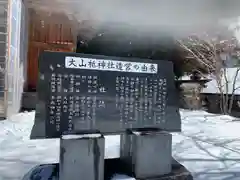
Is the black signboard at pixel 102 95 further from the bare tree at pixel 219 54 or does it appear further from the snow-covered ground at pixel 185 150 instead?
the bare tree at pixel 219 54

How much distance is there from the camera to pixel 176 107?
285cm

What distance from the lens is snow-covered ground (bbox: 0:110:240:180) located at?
3.17m

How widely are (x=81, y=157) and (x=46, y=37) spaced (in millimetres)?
8279

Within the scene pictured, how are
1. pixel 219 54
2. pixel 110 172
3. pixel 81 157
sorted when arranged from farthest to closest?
pixel 219 54, pixel 110 172, pixel 81 157

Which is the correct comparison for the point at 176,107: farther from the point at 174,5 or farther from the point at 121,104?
the point at 174,5

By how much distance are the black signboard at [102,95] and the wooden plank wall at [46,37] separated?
720 cm

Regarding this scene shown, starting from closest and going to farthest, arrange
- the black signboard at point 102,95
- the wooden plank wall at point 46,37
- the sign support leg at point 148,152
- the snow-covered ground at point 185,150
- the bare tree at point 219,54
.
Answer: the black signboard at point 102,95 < the sign support leg at point 148,152 < the snow-covered ground at point 185,150 < the bare tree at point 219,54 < the wooden plank wall at point 46,37

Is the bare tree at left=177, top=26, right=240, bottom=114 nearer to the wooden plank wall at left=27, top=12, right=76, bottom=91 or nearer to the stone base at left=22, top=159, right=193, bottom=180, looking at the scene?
the wooden plank wall at left=27, top=12, right=76, bottom=91

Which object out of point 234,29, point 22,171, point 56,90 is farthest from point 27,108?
point 234,29

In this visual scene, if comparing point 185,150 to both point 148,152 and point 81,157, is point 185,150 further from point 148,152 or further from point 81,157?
point 81,157

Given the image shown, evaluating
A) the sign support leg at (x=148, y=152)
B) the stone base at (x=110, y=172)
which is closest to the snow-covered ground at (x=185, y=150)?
the stone base at (x=110, y=172)

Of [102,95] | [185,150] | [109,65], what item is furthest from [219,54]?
[102,95]

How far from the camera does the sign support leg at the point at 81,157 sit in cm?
223

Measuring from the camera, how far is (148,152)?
8.25 feet
